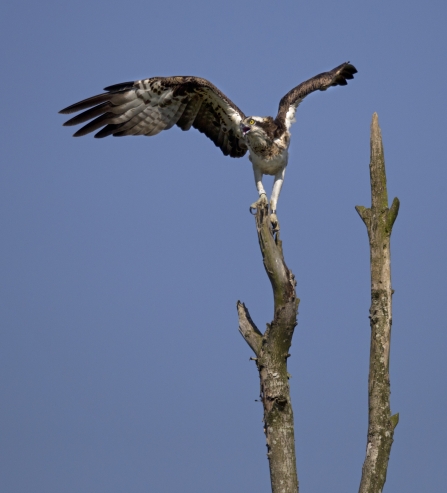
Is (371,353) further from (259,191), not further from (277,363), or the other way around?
(259,191)

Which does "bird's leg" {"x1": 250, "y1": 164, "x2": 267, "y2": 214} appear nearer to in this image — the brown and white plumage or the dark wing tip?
the brown and white plumage

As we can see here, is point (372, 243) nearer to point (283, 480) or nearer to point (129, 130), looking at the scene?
point (283, 480)

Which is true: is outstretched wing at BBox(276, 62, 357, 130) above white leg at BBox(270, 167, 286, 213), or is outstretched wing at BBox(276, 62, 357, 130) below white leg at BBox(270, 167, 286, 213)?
above

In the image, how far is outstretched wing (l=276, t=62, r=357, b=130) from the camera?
10031mm

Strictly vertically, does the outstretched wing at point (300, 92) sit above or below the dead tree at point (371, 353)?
above

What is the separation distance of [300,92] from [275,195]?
1620mm

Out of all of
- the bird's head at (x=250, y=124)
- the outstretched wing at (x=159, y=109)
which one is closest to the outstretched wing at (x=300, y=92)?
the bird's head at (x=250, y=124)

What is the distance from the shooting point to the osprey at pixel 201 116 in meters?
9.64

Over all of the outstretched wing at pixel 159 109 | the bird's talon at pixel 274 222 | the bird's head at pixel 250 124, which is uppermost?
the outstretched wing at pixel 159 109

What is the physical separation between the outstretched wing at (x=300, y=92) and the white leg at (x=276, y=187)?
643 millimetres

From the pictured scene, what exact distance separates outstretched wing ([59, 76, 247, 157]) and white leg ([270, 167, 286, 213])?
969 millimetres

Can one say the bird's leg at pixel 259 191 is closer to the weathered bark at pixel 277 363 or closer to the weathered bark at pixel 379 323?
the weathered bark at pixel 277 363

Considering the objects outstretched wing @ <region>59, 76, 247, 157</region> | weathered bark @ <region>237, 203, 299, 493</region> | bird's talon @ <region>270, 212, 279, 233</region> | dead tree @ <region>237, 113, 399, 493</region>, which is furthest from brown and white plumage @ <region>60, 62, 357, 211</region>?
dead tree @ <region>237, 113, 399, 493</region>

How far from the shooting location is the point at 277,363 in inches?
312
